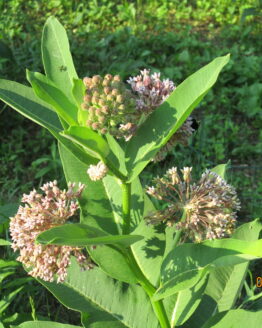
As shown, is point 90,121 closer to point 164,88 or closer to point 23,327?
point 164,88

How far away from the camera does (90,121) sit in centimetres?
97

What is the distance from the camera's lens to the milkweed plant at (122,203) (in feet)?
3.25

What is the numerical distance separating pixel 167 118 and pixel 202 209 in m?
0.28

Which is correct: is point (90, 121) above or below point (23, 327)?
above

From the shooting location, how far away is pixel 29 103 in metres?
1.13

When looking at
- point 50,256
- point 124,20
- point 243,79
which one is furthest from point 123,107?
point 124,20

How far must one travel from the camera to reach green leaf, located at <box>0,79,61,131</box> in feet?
3.65

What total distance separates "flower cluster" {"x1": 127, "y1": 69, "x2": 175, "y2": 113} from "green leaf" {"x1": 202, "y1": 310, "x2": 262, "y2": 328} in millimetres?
623

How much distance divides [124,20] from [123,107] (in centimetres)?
332

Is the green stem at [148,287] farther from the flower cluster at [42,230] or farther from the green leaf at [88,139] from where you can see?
the green leaf at [88,139]

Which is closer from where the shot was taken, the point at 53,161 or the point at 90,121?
the point at 90,121

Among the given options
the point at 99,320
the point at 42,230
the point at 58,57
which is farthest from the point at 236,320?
the point at 58,57

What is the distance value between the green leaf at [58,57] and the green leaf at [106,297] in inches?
25.1

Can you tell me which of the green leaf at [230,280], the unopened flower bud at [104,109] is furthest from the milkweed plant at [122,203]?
the green leaf at [230,280]
